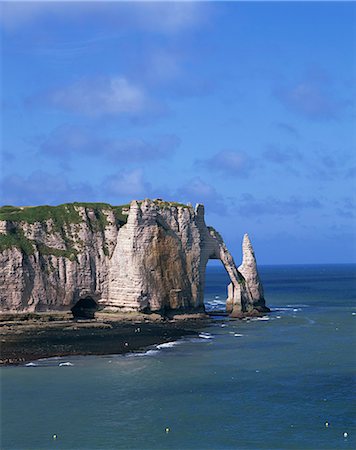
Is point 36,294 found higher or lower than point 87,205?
lower

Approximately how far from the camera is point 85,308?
281 ft

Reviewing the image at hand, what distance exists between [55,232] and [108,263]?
8232mm

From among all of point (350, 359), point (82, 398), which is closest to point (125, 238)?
point (350, 359)

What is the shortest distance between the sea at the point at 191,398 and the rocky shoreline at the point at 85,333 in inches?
127

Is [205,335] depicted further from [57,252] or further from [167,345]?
[57,252]

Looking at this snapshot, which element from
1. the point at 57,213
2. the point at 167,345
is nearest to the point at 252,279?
the point at 57,213

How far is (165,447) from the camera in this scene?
3303 cm

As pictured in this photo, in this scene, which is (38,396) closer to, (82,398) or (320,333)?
(82,398)

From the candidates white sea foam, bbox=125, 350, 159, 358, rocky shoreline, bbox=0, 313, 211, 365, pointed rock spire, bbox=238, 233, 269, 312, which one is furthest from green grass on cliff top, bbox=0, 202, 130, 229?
white sea foam, bbox=125, 350, 159, 358

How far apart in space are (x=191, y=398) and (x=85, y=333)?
30.4 metres

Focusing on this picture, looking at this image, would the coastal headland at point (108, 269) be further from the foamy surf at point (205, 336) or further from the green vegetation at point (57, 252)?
the foamy surf at point (205, 336)

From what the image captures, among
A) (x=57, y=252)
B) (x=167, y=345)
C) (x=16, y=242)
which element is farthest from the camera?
(x=57, y=252)

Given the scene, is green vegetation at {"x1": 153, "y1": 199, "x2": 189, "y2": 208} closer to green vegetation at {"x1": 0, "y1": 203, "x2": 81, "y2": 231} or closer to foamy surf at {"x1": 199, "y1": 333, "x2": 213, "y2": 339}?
green vegetation at {"x1": 0, "y1": 203, "x2": 81, "y2": 231}

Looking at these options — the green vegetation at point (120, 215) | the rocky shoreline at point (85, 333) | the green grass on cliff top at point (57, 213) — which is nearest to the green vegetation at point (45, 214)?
the green grass on cliff top at point (57, 213)
